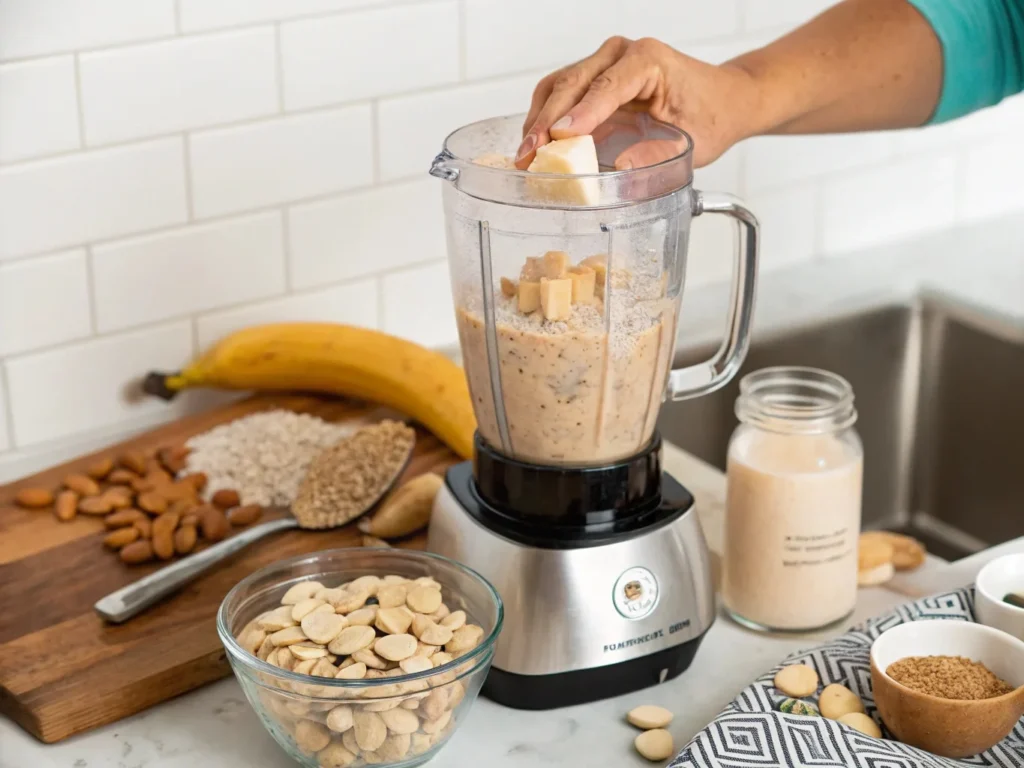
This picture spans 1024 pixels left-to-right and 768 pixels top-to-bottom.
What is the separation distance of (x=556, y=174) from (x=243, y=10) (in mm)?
510

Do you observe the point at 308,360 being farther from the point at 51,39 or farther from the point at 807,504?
the point at 807,504

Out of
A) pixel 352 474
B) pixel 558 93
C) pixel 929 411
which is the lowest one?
pixel 929 411

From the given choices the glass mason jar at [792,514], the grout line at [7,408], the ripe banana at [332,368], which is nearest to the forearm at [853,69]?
the glass mason jar at [792,514]

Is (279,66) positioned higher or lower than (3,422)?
higher

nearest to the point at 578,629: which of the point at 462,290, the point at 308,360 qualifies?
the point at 462,290

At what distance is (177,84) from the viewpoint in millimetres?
1184

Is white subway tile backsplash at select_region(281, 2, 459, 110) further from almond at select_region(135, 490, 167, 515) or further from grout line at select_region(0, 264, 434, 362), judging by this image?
almond at select_region(135, 490, 167, 515)

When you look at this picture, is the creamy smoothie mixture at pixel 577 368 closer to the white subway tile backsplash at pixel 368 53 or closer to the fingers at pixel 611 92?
the fingers at pixel 611 92

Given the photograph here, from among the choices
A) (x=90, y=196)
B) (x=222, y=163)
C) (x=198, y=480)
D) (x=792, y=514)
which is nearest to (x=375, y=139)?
(x=222, y=163)

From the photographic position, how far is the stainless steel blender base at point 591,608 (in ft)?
2.86

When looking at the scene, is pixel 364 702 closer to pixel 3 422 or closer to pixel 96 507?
pixel 96 507

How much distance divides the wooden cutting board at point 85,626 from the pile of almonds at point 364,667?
92mm

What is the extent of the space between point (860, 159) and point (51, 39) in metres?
1.00

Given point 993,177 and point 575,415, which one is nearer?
point 575,415
